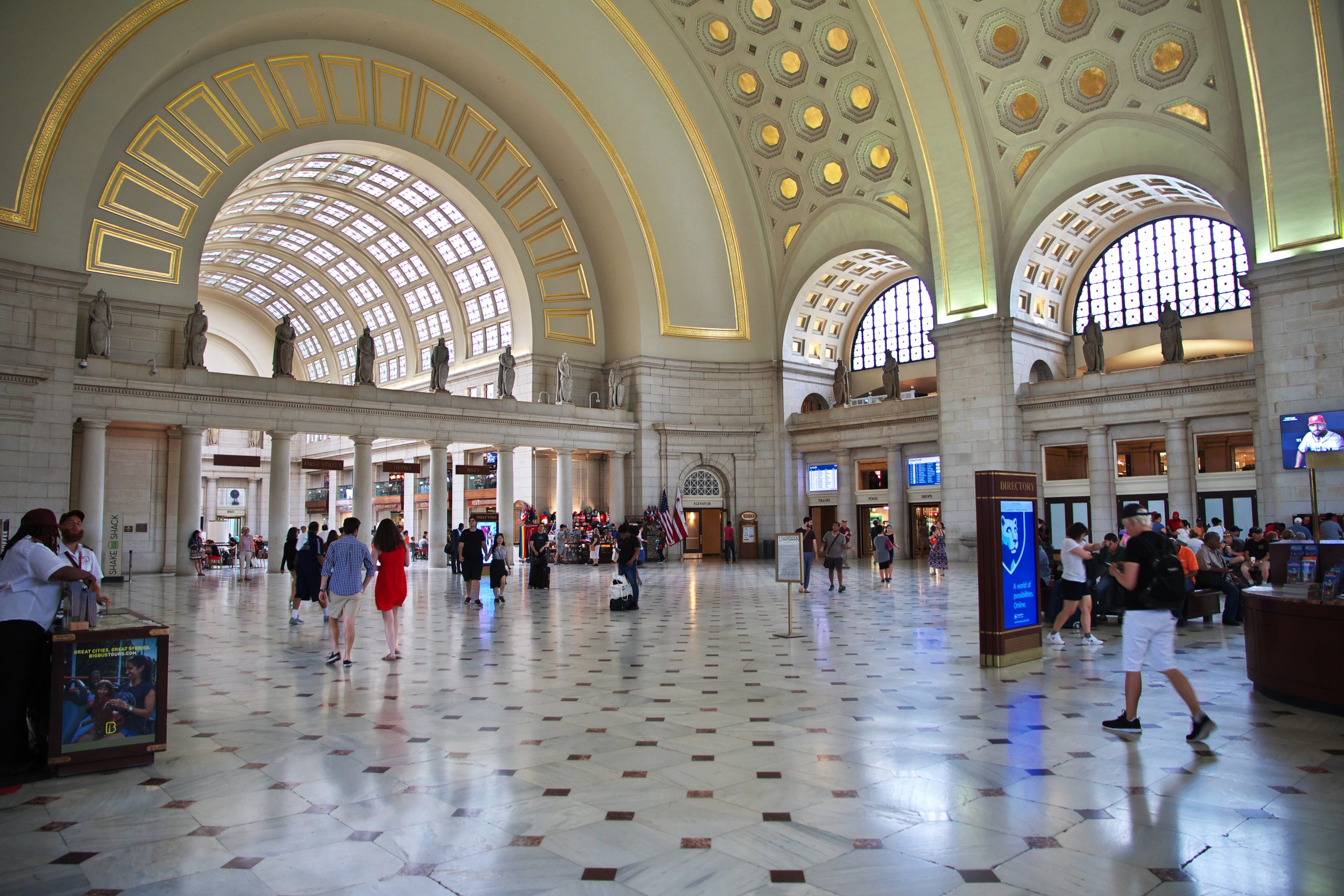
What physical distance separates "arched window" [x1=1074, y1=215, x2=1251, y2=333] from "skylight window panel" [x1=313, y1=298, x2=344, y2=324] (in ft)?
109

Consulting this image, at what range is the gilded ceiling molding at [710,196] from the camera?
27.8m

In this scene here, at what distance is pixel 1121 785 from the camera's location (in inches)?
181

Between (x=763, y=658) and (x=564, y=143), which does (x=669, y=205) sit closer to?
(x=564, y=143)

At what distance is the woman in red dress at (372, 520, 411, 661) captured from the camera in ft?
29.0

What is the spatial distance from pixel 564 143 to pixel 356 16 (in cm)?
745

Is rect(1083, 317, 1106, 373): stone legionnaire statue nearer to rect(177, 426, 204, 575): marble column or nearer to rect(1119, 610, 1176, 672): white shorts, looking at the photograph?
rect(1119, 610, 1176, 672): white shorts

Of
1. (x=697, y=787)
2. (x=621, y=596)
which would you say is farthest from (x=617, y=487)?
(x=697, y=787)

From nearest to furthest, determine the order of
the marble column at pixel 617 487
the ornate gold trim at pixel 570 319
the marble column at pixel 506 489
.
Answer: the marble column at pixel 506 489, the marble column at pixel 617 487, the ornate gold trim at pixel 570 319

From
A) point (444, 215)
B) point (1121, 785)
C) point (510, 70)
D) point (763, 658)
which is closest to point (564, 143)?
point (510, 70)

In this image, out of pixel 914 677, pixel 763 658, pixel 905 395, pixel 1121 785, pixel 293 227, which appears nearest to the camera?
pixel 1121 785

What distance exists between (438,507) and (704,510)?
10424mm

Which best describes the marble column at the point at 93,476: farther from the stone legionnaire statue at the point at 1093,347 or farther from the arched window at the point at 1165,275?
the arched window at the point at 1165,275

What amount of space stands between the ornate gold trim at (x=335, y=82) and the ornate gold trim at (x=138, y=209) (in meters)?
5.56

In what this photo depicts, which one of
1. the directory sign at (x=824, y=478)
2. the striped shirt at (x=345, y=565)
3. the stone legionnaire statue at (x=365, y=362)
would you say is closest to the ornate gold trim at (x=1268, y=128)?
the directory sign at (x=824, y=478)
